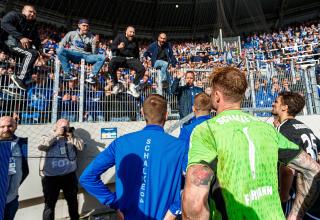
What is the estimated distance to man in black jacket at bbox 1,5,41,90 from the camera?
5.73 metres

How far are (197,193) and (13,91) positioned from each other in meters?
5.35

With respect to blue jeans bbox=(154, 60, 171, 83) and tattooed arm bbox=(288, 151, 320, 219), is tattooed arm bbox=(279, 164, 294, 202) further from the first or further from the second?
blue jeans bbox=(154, 60, 171, 83)

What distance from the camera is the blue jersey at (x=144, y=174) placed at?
6.83 ft

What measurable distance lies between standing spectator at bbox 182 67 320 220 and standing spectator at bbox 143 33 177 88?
222 inches

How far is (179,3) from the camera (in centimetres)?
2144

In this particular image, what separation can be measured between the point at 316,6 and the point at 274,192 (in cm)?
2425

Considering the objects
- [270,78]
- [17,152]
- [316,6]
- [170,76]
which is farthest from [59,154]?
[316,6]

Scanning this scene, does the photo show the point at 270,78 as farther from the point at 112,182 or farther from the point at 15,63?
the point at 15,63

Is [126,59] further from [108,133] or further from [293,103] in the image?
[293,103]

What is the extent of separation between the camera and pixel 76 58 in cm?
662

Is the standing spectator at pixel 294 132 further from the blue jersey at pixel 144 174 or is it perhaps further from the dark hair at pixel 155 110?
the dark hair at pixel 155 110

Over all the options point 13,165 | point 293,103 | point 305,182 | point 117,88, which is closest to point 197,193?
point 305,182

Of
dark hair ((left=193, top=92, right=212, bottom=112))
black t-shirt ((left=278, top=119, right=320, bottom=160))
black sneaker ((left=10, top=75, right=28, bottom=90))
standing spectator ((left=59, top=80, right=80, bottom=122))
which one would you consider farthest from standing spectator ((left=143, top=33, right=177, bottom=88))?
black t-shirt ((left=278, top=119, right=320, bottom=160))

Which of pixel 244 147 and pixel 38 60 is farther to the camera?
pixel 38 60
